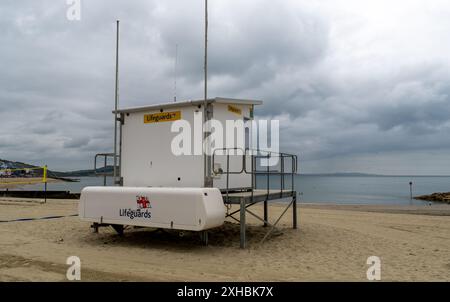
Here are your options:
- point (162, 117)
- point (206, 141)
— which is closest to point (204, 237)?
point (206, 141)

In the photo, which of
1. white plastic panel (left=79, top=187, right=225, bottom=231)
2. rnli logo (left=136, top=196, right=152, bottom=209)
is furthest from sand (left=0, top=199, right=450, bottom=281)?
rnli logo (left=136, top=196, right=152, bottom=209)

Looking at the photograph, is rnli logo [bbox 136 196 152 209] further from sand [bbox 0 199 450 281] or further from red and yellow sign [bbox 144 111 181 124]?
red and yellow sign [bbox 144 111 181 124]

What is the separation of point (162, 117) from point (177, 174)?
159 cm

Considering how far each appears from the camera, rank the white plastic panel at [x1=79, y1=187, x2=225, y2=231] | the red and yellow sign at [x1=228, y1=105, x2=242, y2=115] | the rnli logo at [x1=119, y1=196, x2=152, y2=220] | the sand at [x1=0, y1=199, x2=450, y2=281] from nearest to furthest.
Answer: the sand at [x1=0, y1=199, x2=450, y2=281]
the white plastic panel at [x1=79, y1=187, x2=225, y2=231]
the rnli logo at [x1=119, y1=196, x2=152, y2=220]
the red and yellow sign at [x1=228, y1=105, x2=242, y2=115]

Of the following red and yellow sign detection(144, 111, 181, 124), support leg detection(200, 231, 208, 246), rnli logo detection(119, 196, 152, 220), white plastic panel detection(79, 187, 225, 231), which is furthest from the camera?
red and yellow sign detection(144, 111, 181, 124)

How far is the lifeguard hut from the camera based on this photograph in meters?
8.72

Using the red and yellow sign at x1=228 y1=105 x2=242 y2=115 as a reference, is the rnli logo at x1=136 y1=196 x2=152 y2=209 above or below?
below

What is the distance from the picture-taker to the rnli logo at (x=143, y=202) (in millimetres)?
9141

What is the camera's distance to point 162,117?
10.4 m

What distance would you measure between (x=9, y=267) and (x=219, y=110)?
5.69 meters

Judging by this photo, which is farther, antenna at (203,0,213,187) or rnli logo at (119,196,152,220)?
antenna at (203,0,213,187)

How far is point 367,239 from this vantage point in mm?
11219

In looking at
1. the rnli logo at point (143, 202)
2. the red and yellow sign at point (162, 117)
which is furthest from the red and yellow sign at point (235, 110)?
the rnli logo at point (143, 202)
